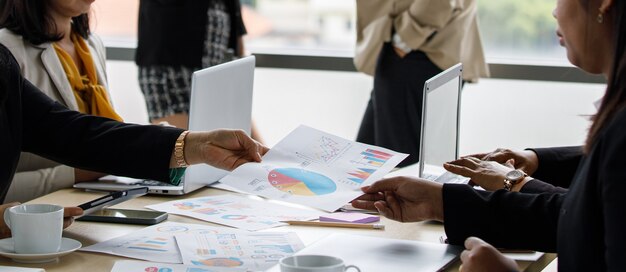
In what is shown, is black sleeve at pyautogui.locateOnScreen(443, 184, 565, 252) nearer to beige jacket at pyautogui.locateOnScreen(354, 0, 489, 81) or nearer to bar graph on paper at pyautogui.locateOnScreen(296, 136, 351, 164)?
bar graph on paper at pyautogui.locateOnScreen(296, 136, 351, 164)

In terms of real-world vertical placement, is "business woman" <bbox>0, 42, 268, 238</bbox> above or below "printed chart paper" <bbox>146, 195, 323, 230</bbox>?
above

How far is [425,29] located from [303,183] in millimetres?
1934

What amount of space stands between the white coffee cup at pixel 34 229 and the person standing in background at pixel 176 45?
242 centimetres

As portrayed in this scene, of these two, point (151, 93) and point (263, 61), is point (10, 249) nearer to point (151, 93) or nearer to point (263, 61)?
point (151, 93)

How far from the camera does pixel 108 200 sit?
6.42 feet

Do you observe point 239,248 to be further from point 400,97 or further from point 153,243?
point 400,97

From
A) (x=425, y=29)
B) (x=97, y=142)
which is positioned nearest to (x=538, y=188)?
(x=97, y=142)

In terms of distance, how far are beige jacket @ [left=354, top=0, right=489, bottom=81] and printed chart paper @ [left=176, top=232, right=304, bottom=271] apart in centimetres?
209

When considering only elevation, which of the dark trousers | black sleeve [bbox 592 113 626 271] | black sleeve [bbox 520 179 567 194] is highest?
black sleeve [bbox 592 113 626 271]

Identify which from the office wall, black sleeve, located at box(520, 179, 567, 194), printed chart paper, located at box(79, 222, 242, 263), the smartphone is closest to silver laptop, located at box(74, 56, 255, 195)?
the smartphone

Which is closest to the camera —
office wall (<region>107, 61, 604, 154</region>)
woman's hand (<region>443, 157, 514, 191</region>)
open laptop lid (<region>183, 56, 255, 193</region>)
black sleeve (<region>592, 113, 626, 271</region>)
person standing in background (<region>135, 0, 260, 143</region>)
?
black sleeve (<region>592, 113, 626, 271</region>)

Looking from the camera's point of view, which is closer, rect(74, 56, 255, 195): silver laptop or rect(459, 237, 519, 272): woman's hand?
rect(459, 237, 519, 272): woman's hand

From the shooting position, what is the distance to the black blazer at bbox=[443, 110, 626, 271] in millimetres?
1309

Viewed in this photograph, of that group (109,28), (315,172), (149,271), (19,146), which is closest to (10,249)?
(149,271)
